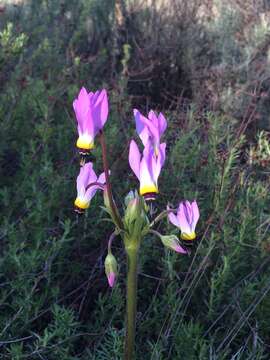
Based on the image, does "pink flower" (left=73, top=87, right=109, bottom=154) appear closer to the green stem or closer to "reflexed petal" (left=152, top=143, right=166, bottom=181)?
"reflexed petal" (left=152, top=143, right=166, bottom=181)

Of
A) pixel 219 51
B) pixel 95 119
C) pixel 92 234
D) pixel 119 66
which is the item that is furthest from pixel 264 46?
pixel 95 119

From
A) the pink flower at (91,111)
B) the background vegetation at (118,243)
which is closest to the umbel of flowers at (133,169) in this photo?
the pink flower at (91,111)

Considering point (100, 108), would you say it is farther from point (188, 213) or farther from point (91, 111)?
point (188, 213)

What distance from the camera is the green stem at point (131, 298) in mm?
1229

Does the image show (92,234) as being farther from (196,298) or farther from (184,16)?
(184,16)

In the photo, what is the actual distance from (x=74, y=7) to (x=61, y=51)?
713 millimetres

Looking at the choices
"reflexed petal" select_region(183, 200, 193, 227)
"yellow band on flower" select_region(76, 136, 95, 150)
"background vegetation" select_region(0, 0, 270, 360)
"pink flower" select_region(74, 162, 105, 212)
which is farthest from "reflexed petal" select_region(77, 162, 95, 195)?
"background vegetation" select_region(0, 0, 270, 360)

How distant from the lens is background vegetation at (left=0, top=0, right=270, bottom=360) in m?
1.83

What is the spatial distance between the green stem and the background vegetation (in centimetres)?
31

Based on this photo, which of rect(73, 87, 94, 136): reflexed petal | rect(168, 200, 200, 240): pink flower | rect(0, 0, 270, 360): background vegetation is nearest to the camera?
rect(73, 87, 94, 136): reflexed petal

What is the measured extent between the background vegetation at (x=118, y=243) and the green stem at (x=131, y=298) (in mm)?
312

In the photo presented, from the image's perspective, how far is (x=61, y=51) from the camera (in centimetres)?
427

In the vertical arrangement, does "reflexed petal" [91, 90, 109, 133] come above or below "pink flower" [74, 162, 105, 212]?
above

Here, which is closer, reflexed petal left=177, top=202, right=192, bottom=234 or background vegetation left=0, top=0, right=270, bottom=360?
reflexed petal left=177, top=202, right=192, bottom=234
